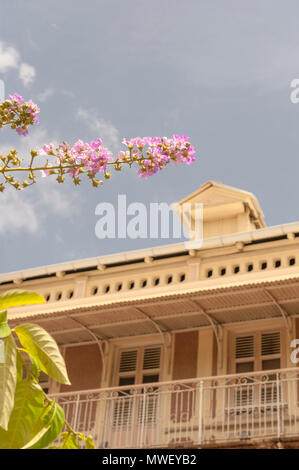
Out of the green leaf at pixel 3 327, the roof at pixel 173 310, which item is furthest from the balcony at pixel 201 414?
the green leaf at pixel 3 327

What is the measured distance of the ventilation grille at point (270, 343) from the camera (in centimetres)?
1236

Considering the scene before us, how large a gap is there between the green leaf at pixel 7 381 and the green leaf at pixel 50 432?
0.70 feet

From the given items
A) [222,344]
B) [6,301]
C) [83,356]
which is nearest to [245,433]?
[222,344]

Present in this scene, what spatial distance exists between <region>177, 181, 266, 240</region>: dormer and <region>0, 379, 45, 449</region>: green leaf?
1210 cm

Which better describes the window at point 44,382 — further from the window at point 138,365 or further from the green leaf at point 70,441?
the green leaf at point 70,441

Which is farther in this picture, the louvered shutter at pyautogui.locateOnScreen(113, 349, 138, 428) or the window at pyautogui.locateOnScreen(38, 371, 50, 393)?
the window at pyautogui.locateOnScreen(38, 371, 50, 393)

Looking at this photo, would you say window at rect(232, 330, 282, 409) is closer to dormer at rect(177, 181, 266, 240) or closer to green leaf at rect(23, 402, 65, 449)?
dormer at rect(177, 181, 266, 240)

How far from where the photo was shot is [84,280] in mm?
14422

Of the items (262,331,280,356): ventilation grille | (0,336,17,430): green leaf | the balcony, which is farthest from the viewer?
(262,331,280,356): ventilation grille

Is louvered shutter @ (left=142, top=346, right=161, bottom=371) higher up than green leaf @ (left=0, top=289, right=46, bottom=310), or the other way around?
louvered shutter @ (left=142, top=346, right=161, bottom=371)

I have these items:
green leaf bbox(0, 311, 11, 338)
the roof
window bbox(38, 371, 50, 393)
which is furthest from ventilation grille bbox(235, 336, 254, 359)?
green leaf bbox(0, 311, 11, 338)

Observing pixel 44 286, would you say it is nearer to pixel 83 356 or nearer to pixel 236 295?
pixel 83 356

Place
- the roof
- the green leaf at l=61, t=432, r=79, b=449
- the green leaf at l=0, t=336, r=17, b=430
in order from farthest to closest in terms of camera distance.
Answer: the roof < the green leaf at l=61, t=432, r=79, b=449 < the green leaf at l=0, t=336, r=17, b=430

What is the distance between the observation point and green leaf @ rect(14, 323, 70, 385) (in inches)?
110
